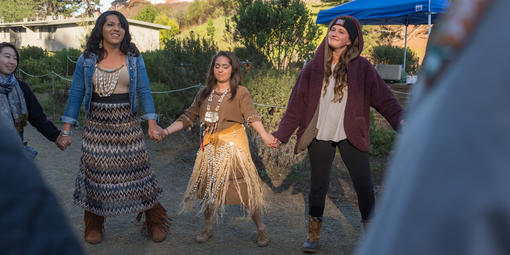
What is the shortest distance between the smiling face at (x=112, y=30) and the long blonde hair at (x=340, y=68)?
1.73 meters

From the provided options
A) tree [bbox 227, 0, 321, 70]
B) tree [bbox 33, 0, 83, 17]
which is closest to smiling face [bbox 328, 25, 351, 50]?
tree [bbox 227, 0, 321, 70]

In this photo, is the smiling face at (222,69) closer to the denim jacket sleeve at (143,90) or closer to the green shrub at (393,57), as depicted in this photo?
the denim jacket sleeve at (143,90)

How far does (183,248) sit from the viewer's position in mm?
3844

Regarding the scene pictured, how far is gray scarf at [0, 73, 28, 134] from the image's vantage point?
10.9 feet

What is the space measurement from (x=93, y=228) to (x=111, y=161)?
689 mm

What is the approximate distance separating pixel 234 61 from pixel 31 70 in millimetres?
18287

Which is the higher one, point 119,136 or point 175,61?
point 175,61

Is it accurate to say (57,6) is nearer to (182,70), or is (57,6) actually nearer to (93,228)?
(182,70)

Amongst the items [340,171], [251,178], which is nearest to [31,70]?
[340,171]

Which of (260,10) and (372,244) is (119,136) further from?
(260,10)

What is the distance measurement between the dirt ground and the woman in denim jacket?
40 centimetres

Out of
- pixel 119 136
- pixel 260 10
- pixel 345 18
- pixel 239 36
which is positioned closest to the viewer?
pixel 345 18

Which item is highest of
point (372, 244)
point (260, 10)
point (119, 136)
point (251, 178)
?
point (260, 10)

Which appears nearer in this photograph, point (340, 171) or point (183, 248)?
point (183, 248)
